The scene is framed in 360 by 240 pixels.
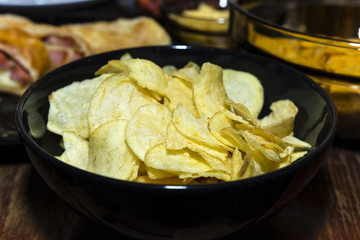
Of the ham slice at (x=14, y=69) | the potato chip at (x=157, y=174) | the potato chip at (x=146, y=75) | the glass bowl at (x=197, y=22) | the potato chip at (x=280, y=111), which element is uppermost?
the potato chip at (x=146, y=75)

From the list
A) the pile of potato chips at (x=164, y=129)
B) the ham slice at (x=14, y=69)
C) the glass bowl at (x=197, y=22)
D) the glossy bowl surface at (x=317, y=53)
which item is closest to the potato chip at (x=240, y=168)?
the pile of potato chips at (x=164, y=129)

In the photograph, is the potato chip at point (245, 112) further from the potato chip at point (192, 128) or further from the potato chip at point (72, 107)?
the potato chip at point (72, 107)

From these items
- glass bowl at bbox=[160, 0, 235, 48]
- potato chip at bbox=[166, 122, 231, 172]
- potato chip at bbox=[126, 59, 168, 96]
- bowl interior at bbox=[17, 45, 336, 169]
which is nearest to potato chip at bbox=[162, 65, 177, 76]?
bowl interior at bbox=[17, 45, 336, 169]

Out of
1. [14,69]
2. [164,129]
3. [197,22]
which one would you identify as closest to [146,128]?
[164,129]

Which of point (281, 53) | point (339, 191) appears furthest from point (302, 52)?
point (339, 191)

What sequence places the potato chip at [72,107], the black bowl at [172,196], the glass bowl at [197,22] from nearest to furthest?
the black bowl at [172,196]
the potato chip at [72,107]
the glass bowl at [197,22]

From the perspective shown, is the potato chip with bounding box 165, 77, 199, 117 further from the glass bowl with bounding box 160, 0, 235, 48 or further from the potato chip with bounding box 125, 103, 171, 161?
the glass bowl with bounding box 160, 0, 235, 48
